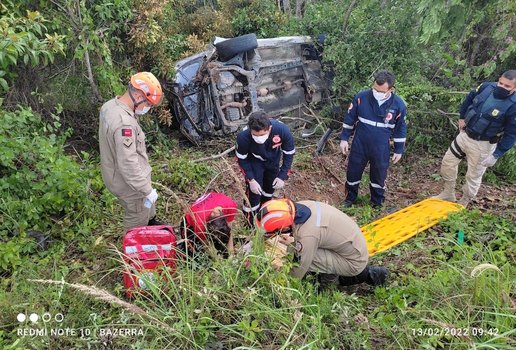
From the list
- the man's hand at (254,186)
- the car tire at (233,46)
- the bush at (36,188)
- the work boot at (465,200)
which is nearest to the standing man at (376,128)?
the work boot at (465,200)

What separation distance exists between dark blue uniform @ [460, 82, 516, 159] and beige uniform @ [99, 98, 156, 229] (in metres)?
3.81

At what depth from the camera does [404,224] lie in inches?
171

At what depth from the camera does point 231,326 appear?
225 cm

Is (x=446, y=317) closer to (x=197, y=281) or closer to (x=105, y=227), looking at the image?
(x=197, y=281)

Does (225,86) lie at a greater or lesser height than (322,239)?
greater

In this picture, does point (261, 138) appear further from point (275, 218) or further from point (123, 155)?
point (123, 155)

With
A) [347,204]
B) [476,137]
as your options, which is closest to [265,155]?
[347,204]

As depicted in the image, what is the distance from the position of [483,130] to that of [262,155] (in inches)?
104

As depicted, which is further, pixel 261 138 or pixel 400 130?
pixel 400 130

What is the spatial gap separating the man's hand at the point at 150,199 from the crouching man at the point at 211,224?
0.46 m

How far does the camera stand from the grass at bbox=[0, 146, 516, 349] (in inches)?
86.7

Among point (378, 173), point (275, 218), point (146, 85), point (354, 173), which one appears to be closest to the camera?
point (275, 218)

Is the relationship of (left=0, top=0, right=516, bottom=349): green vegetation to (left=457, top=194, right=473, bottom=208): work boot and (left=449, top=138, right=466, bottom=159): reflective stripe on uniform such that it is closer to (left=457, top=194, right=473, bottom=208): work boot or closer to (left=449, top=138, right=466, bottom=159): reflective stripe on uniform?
(left=457, top=194, right=473, bottom=208): work boot

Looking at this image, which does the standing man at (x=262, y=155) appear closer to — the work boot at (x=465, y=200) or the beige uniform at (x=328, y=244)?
the beige uniform at (x=328, y=244)
